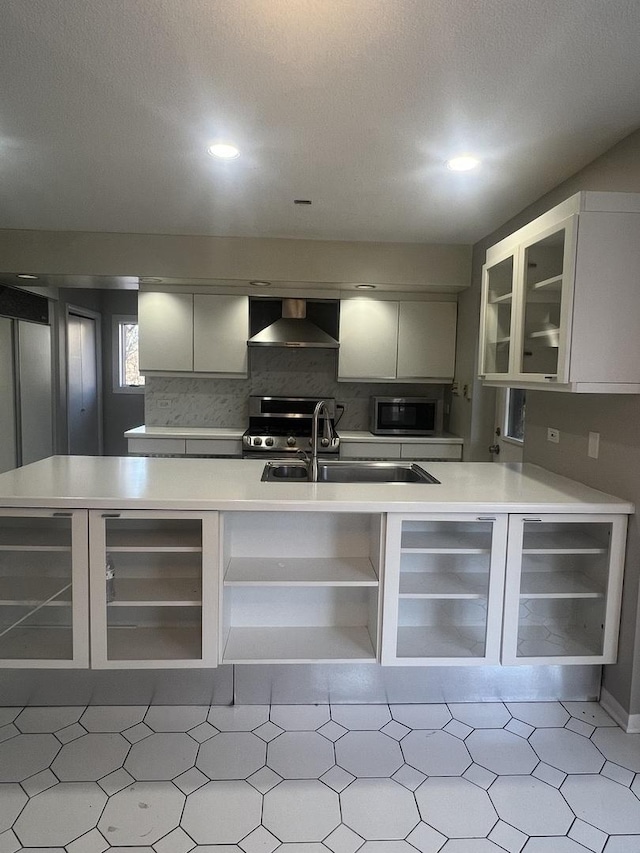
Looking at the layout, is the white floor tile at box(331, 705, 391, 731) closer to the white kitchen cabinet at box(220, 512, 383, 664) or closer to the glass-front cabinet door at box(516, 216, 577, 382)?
the white kitchen cabinet at box(220, 512, 383, 664)

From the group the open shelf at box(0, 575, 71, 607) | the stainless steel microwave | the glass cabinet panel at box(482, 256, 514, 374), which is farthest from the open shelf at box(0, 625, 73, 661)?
the stainless steel microwave

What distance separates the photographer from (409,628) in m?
2.21

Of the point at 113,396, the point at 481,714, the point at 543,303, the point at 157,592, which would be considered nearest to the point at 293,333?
the point at 543,303

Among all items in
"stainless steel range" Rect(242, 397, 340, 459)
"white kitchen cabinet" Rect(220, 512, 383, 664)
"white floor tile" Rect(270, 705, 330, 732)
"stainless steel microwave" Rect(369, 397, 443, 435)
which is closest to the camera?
"white floor tile" Rect(270, 705, 330, 732)

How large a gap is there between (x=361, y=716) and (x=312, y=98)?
2.36 meters

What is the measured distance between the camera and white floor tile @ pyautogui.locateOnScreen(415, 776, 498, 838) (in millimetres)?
1555

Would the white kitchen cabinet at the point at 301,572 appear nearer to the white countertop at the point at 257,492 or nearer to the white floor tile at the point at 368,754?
the white countertop at the point at 257,492

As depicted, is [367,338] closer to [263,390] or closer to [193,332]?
[263,390]

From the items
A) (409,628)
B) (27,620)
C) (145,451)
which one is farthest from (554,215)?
(145,451)

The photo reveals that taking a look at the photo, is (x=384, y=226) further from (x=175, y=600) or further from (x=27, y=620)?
(x=27, y=620)

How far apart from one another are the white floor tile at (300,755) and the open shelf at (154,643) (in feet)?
1.43

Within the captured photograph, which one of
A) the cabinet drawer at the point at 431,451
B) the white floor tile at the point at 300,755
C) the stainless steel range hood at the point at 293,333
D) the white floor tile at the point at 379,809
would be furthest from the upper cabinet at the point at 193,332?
the white floor tile at the point at 379,809

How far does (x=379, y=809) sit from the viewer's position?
162 centimetres

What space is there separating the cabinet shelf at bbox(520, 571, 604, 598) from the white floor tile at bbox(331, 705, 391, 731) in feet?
2.42
